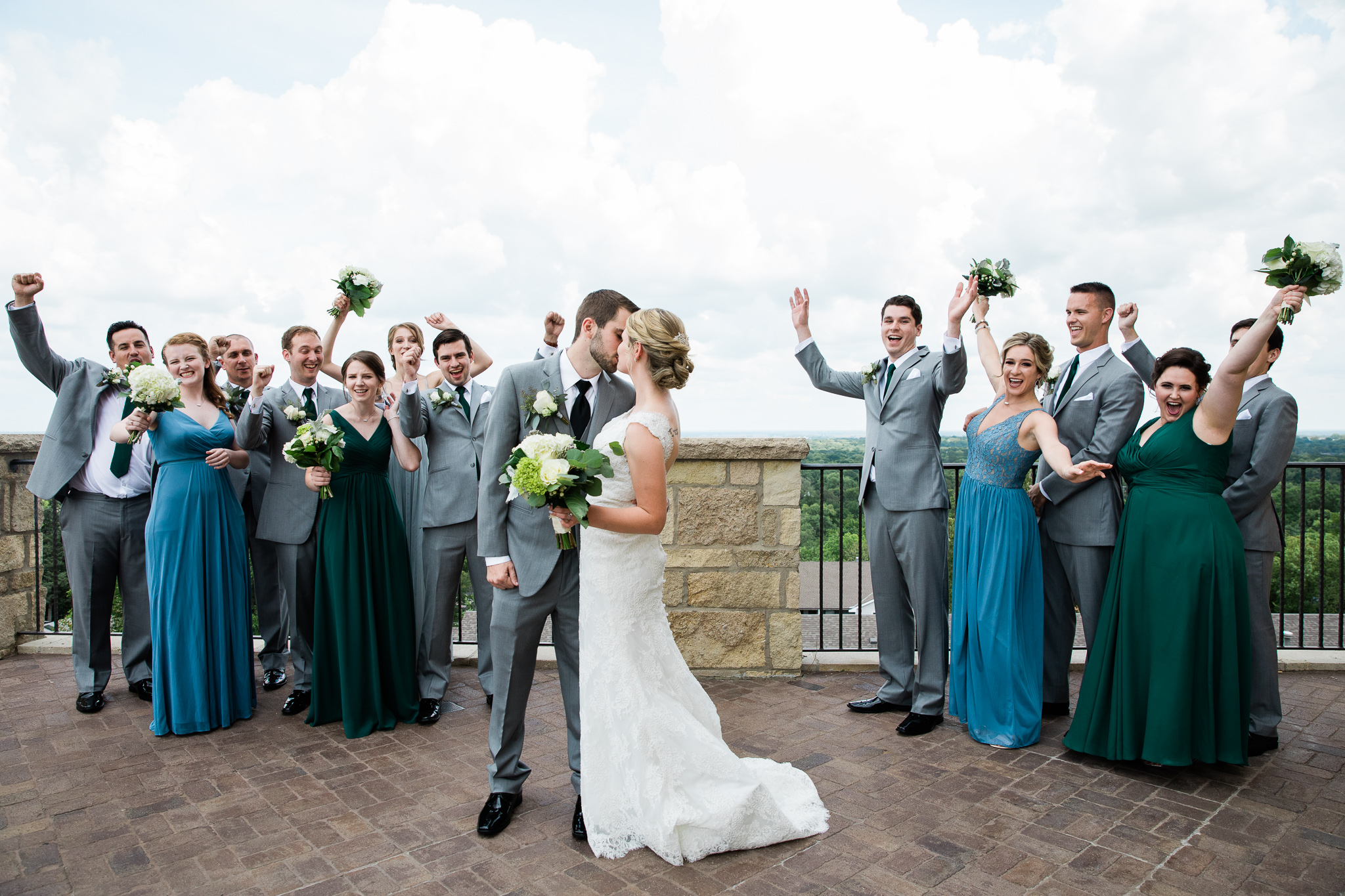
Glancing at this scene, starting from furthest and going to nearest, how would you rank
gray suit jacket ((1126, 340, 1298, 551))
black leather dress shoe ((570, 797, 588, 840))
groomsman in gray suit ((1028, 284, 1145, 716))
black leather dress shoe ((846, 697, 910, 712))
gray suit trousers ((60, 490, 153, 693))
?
gray suit trousers ((60, 490, 153, 693)) < black leather dress shoe ((846, 697, 910, 712)) < groomsman in gray suit ((1028, 284, 1145, 716)) < gray suit jacket ((1126, 340, 1298, 551)) < black leather dress shoe ((570, 797, 588, 840))

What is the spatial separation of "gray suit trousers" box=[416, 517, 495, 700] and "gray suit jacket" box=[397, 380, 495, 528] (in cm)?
9

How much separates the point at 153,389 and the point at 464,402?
5.60 ft

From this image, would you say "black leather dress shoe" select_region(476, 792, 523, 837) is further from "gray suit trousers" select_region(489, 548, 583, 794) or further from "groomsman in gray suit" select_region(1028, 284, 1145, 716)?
"groomsman in gray suit" select_region(1028, 284, 1145, 716)

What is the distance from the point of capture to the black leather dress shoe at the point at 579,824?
3191 millimetres

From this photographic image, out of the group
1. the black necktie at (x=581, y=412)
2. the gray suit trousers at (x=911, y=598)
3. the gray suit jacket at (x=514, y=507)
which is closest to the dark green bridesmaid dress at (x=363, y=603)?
the gray suit jacket at (x=514, y=507)

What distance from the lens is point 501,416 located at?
130 inches

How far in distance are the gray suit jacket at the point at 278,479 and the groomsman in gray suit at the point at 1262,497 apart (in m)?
4.98

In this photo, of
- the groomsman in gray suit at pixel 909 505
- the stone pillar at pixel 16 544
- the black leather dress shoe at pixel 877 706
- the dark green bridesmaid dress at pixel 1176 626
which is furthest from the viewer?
the stone pillar at pixel 16 544

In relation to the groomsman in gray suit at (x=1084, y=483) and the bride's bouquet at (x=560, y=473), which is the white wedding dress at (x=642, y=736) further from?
the groomsman in gray suit at (x=1084, y=483)

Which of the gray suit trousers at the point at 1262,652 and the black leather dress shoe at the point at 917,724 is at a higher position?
the gray suit trousers at the point at 1262,652

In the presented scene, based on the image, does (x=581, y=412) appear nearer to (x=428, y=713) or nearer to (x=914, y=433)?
(x=914, y=433)

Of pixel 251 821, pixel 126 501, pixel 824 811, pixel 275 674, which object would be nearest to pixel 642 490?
pixel 824 811

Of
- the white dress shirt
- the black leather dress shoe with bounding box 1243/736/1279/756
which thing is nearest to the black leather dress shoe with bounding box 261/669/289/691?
the white dress shirt

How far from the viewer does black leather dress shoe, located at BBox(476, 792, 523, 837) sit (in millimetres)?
3227
